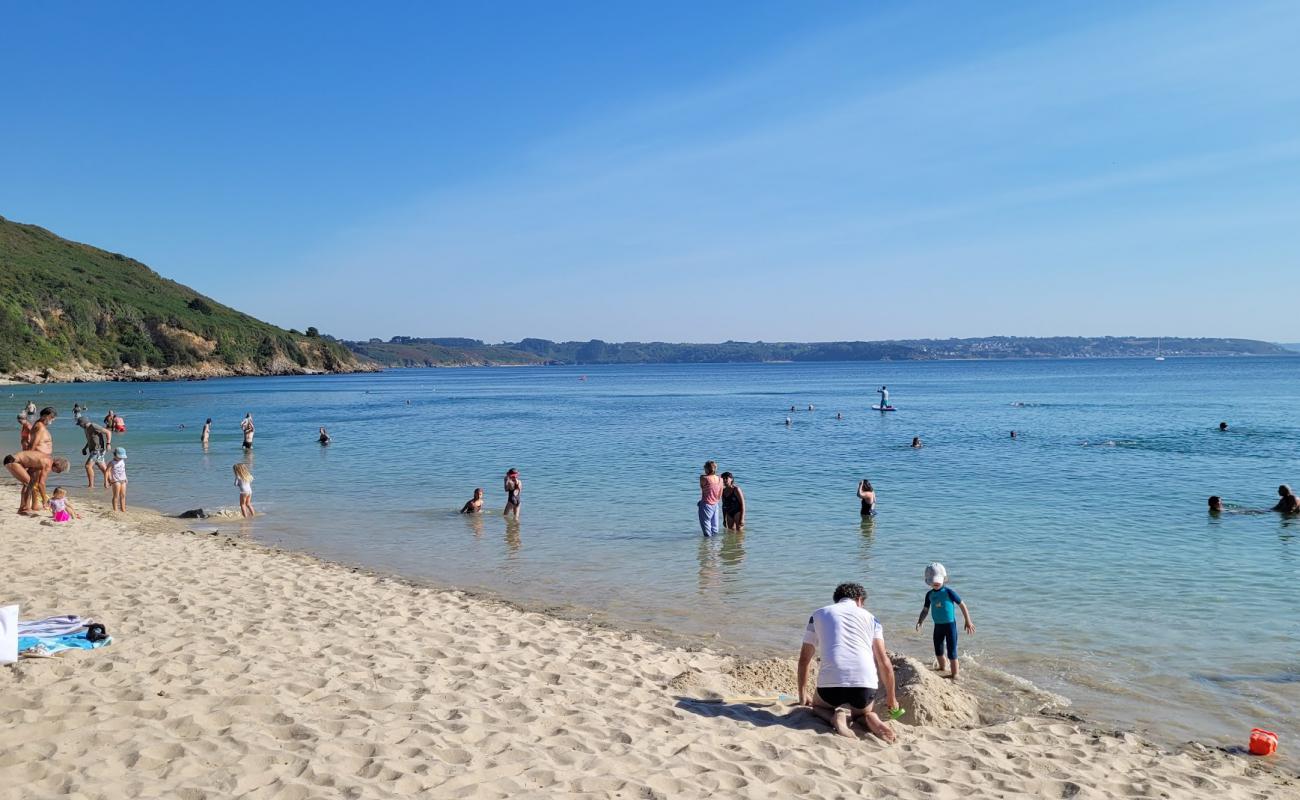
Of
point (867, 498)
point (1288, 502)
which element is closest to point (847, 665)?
point (867, 498)

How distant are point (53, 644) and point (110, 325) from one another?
140 meters

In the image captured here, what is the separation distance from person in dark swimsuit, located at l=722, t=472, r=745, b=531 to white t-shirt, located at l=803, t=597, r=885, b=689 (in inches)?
398

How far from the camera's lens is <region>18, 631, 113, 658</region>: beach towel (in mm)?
7559

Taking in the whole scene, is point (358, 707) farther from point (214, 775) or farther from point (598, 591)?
point (598, 591)

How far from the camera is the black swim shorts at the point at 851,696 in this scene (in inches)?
276

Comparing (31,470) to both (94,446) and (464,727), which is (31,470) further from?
(464,727)

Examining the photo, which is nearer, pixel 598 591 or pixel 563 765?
pixel 563 765

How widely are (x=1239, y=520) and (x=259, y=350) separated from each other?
166m

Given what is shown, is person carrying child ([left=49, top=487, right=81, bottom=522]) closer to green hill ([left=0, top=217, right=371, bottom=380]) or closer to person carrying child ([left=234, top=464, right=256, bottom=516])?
person carrying child ([left=234, top=464, right=256, bottom=516])

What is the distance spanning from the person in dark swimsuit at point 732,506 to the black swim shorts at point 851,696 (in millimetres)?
10226

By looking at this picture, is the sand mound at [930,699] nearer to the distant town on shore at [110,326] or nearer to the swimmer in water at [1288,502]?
the swimmer in water at [1288,502]

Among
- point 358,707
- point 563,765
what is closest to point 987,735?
point 563,765

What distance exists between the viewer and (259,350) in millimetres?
160750

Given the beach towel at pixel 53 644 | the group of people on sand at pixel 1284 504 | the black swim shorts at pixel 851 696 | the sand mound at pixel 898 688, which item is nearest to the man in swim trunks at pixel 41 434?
the beach towel at pixel 53 644
